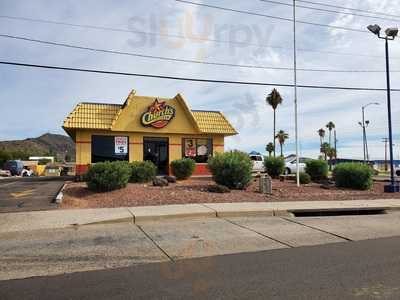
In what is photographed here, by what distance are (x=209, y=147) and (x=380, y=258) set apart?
21369 mm

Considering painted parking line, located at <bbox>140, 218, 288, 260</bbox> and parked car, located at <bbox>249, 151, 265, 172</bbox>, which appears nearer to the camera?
painted parking line, located at <bbox>140, 218, 288, 260</bbox>

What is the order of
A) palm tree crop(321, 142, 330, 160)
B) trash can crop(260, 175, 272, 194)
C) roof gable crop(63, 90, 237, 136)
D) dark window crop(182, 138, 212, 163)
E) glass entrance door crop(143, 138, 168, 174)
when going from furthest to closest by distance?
palm tree crop(321, 142, 330, 160)
dark window crop(182, 138, 212, 163)
glass entrance door crop(143, 138, 168, 174)
roof gable crop(63, 90, 237, 136)
trash can crop(260, 175, 272, 194)

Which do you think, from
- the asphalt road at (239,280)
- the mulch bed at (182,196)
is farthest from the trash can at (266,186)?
the asphalt road at (239,280)

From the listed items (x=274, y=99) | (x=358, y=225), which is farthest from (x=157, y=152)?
(x=274, y=99)

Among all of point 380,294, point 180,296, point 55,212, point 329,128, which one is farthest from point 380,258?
point 329,128

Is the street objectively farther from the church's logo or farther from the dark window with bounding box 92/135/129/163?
the church's logo

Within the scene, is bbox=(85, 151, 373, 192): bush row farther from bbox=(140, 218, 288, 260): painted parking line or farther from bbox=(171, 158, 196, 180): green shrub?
bbox=(140, 218, 288, 260): painted parking line

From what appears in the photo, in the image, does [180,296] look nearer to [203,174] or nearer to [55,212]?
[55,212]

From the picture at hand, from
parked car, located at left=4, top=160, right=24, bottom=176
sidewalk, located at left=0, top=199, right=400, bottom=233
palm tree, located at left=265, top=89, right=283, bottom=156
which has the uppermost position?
palm tree, located at left=265, top=89, right=283, bottom=156

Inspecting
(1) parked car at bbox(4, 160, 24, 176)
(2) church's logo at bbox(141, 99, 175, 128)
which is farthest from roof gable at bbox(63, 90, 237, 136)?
(1) parked car at bbox(4, 160, 24, 176)

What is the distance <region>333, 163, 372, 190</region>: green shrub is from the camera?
67.8 ft

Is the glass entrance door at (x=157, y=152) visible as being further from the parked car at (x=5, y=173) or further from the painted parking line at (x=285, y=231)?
the parked car at (x=5, y=173)

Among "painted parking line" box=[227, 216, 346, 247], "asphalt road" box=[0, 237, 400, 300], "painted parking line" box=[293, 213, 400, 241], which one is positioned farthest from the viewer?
"painted parking line" box=[293, 213, 400, 241]

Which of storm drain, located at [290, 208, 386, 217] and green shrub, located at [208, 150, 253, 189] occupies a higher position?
green shrub, located at [208, 150, 253, 189]
